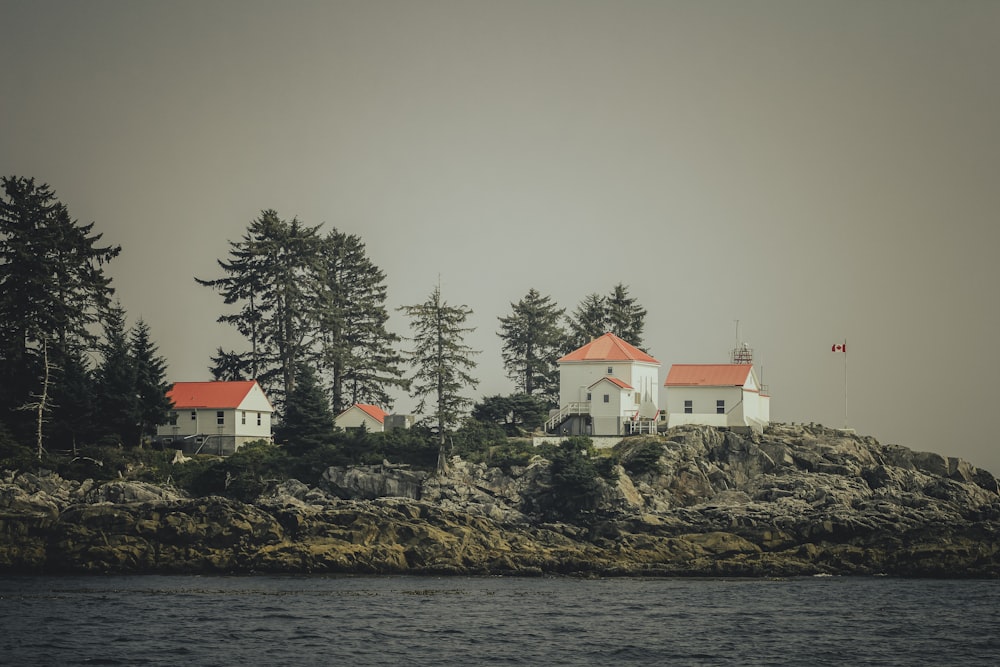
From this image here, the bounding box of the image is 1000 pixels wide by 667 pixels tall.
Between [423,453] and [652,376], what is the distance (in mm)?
17495

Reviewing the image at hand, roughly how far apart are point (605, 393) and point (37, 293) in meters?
35.0

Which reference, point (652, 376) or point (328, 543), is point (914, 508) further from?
point (328, 543)

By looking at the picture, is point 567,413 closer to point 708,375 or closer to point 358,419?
point 708,375

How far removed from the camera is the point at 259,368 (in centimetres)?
8775

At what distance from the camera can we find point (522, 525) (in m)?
67.8

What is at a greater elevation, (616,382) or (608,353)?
(608,353)

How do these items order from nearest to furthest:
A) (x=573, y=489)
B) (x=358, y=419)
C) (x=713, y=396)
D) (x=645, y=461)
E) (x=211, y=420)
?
(x=573, y=489) < (x=645, y=461) < (x=713, y=396) < (x=211, y=420) < (x=358, y=419)

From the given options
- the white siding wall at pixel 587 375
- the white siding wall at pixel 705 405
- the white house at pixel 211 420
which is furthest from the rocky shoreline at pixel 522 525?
the white house at pixel 211 420

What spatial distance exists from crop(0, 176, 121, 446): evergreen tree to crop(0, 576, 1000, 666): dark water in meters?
17.2

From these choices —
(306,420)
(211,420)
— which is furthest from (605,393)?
(211,420)

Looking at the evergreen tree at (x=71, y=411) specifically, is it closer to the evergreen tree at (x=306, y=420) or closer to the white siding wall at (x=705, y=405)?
the evergreen tree at (x=306, y=420)

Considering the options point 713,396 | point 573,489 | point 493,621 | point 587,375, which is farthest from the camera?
point 587,375

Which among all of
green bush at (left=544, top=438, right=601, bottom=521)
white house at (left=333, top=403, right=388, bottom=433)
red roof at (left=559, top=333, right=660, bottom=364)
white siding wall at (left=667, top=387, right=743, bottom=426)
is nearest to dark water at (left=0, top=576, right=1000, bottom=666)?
green bush at (left=544, top=438, right=601, bottom=521)

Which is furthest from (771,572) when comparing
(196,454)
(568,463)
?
(196,454)
